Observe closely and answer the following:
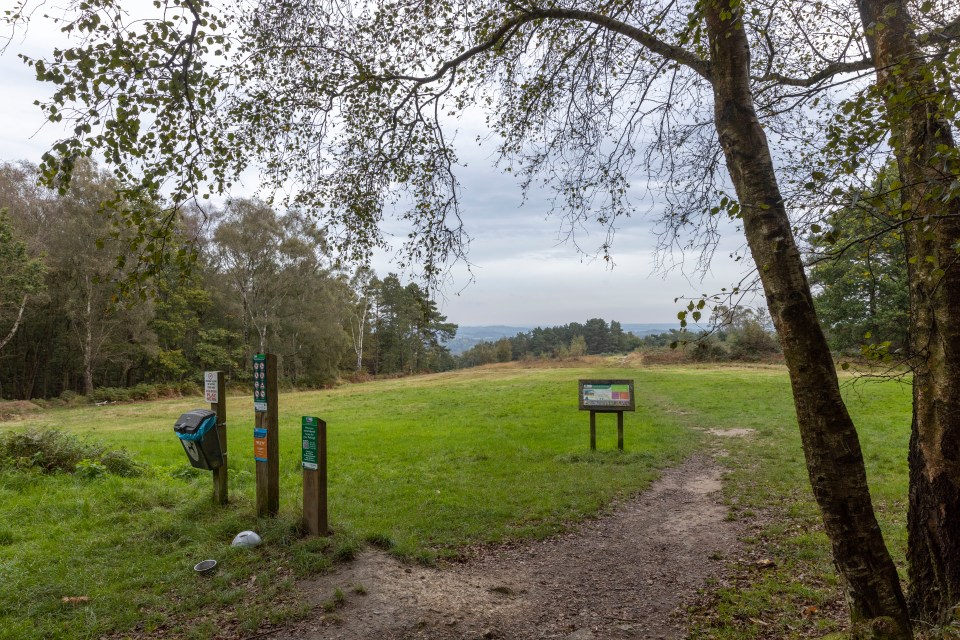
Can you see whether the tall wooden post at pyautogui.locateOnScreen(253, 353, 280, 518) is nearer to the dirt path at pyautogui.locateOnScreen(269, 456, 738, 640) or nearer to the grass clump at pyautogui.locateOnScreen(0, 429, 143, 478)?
the dirt path at pyautogui.locateOnScreen(269, 456, 738, 640)

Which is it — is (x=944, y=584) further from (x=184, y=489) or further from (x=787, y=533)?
(x=184, y=489)

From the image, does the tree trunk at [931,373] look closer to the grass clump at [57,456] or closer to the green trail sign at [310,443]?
the green trail sign at [310,443]

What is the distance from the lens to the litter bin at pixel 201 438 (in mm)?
6965

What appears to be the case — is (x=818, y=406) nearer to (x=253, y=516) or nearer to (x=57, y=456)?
(x=253, y=516)

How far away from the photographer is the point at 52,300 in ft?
112

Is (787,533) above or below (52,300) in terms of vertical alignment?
below

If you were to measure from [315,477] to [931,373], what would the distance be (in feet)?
18.1

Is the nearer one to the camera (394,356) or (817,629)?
(817,629)

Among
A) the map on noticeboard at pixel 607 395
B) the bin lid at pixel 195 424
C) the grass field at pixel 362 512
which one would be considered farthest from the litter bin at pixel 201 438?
the map on noticeboard at pixel 607 395

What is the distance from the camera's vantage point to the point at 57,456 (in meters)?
9.06

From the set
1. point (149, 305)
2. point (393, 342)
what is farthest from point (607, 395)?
point (393, 342)

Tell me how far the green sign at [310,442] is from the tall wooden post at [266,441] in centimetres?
67

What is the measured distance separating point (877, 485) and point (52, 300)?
4169 centimetres

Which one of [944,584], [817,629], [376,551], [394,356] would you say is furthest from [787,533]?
[394,356]
